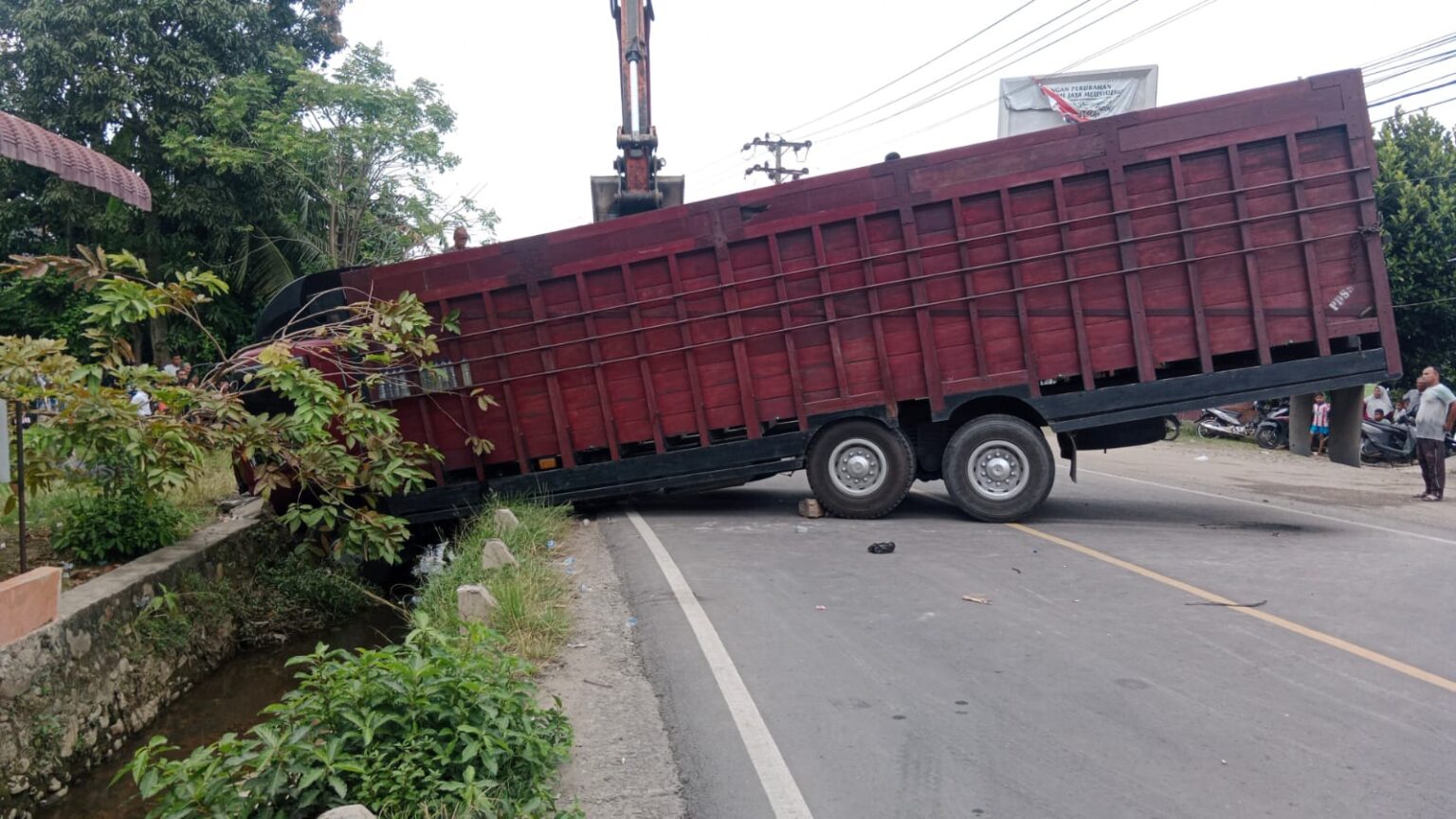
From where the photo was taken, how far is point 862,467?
9.98 metres

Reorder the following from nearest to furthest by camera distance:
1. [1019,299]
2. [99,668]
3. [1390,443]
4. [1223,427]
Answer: [99,668] → [1019,299] → [1390,443] → [1223,427]

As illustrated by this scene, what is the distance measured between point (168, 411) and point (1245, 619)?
7.77 meters

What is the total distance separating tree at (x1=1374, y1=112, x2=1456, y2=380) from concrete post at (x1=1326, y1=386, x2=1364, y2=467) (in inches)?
391

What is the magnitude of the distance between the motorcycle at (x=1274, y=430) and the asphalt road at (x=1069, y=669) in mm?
11653

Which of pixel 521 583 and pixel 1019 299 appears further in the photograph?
pixel 1019 299

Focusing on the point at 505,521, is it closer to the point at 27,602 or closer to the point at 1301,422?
the point at 27,602

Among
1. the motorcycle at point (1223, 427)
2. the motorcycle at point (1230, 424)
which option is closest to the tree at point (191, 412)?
the motorcycle at point (1230, 424)

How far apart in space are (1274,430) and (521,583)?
18.0m

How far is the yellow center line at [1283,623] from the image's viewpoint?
16.4ft

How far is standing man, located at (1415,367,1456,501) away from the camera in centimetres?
1128

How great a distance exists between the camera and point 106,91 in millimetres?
16594

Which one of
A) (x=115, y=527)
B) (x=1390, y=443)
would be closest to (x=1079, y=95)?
(x=1390, y=443)

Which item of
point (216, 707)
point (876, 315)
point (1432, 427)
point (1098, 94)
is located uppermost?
point (1098, 94)

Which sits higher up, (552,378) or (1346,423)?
(552,378)
